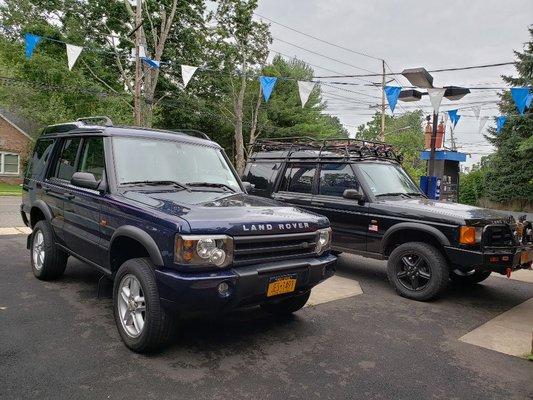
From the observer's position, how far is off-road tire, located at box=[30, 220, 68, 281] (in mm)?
5145

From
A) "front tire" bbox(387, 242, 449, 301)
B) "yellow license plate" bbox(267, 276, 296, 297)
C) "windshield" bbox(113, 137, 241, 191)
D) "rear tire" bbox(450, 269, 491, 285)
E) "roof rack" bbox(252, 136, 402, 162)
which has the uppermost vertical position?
"roof rack" bbox(252, 136, 402, 162)

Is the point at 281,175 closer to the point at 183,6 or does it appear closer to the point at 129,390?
the point at 129,390

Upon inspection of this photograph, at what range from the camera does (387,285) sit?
648cm

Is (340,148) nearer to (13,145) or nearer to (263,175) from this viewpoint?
(263,175)

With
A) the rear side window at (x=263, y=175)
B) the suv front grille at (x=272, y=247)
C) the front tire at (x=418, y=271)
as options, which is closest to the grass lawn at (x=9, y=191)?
the rear side window at (x=263, y=175)

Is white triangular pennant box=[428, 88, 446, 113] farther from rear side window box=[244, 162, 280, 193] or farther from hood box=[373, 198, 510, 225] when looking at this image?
rear side window box=[244, 162, 280, 193]

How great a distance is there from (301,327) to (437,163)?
19.1 metres

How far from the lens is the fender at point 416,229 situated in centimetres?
536

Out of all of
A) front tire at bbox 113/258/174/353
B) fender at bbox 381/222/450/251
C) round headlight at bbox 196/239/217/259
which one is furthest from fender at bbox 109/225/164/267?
fender at bbox 381/222/450/251

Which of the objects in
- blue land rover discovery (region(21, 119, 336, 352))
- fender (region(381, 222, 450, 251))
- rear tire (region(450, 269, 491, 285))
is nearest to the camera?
blue land rover discovery (region(21, 119, 336, 352))

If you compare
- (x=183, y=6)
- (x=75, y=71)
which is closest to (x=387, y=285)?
(x=75, y=71)

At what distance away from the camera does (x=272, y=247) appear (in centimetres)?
355

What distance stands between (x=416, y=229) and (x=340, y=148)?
2154mm

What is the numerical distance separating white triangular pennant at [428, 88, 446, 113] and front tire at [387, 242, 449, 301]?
583 cm
